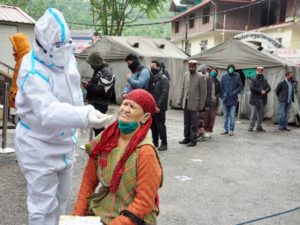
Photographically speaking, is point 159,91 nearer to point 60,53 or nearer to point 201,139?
point 201,139

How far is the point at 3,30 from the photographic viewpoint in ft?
50.6

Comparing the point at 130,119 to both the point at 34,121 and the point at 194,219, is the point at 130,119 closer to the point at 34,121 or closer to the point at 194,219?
the point at 34,121

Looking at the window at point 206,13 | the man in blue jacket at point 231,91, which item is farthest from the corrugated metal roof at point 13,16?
the window at point 206,13

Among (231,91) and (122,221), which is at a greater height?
(231,91)

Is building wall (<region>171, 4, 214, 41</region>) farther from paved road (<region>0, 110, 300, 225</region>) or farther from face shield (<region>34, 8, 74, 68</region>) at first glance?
face shield (<region>34, 8, 74, 68</region>)

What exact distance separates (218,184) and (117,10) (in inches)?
920

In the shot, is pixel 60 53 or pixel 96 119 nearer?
pixel 96 119

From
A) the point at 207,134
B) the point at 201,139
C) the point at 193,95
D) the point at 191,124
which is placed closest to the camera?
the point at 193,95

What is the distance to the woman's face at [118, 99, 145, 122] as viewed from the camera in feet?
7.55

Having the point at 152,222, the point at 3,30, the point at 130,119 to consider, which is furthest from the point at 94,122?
the point at 3,30

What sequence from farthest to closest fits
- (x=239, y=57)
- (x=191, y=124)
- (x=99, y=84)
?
(x=239, y=57) → (x=191, y=124) → (x=99, y=84)

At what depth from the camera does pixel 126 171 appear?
224cm

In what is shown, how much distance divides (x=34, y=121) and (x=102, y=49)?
14.4m

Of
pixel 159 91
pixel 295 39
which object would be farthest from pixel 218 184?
pixel 295 39
